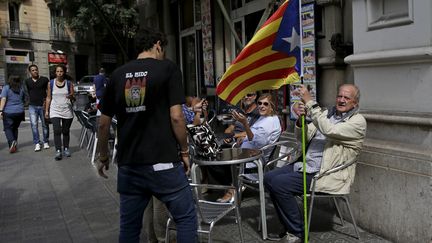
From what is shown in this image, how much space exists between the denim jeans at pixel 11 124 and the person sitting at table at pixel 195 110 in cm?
464

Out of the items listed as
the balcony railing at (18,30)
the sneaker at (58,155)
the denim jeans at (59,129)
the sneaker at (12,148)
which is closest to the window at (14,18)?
Result: the balcony railing at (18,30)

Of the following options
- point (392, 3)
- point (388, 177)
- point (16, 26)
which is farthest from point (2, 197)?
point (16, 26)

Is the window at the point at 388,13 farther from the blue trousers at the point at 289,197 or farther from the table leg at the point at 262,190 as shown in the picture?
the table leg at the point at 262,190

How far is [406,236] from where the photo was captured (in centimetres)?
377

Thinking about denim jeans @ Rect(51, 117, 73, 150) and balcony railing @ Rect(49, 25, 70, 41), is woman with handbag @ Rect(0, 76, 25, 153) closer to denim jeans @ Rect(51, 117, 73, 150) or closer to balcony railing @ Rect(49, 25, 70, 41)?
denim jeans @ Rect(51, 117, 73, 150)

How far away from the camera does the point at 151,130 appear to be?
2988mm

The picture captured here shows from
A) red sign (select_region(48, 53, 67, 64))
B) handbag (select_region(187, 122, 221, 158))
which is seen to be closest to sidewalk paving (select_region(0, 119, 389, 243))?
handbag (select_region(187, 122, 221, 158))

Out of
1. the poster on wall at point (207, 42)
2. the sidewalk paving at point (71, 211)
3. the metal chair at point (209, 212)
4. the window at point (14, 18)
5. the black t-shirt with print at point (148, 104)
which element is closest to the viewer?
the black t-shirt with print at point (148, 104)

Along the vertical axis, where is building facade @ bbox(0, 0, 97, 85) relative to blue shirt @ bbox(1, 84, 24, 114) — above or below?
above

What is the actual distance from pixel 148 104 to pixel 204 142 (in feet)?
4.10

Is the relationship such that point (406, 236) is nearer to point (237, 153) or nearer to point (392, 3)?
point (237, 153)

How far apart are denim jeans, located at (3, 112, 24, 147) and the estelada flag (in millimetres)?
7078

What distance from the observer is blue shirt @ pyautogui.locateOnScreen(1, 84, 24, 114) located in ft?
31.4

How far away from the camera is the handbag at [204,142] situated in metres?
4.12
